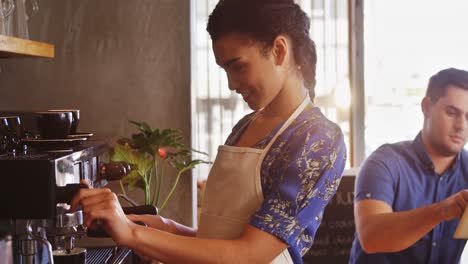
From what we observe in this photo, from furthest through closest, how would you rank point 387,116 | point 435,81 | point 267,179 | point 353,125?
point 387,116 → point 353,125 → point 435,81 → point 267,179

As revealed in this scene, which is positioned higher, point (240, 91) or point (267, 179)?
point (240, 91)

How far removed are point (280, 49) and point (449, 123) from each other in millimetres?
886

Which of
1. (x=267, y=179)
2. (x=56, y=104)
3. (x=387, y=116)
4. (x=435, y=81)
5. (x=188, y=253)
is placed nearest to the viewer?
(x=188, y=253)

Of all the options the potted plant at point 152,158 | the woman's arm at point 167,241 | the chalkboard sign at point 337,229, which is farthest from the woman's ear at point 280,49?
the chalkboard sign at point 337,229

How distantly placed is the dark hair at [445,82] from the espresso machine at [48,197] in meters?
0.93

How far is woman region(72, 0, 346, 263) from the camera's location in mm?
1131

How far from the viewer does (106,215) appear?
108 cm

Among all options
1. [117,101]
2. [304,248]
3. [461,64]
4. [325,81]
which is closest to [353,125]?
[325,81]

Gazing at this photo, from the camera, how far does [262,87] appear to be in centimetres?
126

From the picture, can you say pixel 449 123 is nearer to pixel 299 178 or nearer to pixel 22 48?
pixel 299 178

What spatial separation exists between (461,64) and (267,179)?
3.43 meters

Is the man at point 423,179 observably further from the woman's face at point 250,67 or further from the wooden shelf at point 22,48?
the wooden shelf at point 22,48

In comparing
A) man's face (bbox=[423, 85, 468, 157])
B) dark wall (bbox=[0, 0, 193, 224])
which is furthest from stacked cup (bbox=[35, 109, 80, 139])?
man's face (bbox=[423, 85, 468, 157])

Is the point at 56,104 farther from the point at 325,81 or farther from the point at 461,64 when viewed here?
the point at 461,64
